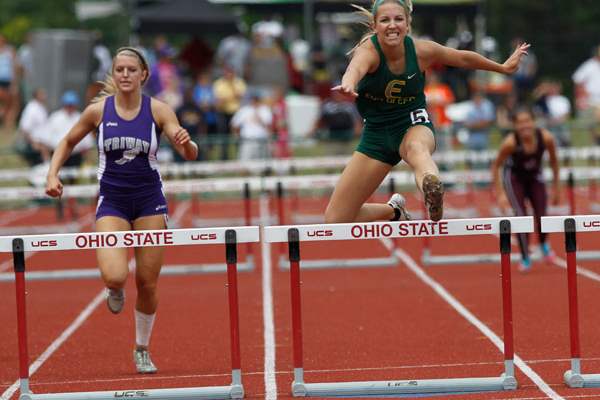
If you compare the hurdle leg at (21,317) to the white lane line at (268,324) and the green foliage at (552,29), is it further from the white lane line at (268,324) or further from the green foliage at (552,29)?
the green foliage at (552,29)

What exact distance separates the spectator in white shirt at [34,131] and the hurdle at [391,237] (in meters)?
14.1

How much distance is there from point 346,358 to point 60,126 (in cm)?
1256

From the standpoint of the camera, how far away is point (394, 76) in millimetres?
7684

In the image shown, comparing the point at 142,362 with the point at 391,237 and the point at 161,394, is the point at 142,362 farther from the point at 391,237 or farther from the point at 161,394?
the point at 391,237

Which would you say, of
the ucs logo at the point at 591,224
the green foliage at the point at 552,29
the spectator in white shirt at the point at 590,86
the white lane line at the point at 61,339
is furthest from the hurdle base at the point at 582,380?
the green foliage at the point at 552,29

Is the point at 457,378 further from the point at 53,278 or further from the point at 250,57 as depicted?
the point at 250,57

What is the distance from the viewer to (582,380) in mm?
7469

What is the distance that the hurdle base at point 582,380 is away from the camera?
7457 mm

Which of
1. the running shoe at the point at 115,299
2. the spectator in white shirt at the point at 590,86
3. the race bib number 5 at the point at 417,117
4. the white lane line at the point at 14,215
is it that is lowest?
the running shoe at the point at 115,299

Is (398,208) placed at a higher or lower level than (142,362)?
higher

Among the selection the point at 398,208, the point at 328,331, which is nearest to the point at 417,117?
the point at 398,208

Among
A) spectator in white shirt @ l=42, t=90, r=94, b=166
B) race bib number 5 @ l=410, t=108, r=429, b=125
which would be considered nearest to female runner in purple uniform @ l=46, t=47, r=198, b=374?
race bib number 5 @ l=410, t=108, r=429, b=125

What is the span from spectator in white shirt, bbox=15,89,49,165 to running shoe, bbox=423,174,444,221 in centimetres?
1442

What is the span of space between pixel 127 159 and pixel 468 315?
3765 mm
